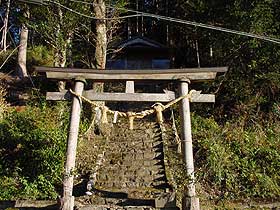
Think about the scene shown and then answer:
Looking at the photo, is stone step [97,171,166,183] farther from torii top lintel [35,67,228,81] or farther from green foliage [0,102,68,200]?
torii top lintel [35,67,228,81]

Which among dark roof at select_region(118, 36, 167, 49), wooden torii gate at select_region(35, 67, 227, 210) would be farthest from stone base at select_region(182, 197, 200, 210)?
dark roof at select_region(118, 36, 167, 49)

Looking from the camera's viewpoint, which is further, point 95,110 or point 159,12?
point 159,12

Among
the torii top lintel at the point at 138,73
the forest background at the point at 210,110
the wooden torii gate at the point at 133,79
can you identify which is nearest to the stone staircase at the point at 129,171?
the forest background at the point at 210,110

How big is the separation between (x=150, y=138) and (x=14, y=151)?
14.0ft

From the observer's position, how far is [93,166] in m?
11.7

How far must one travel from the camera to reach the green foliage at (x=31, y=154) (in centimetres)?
1038

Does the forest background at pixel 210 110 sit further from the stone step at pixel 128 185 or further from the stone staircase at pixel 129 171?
the stone step at pixel 128 185

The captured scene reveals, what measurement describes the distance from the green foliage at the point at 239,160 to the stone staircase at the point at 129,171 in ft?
3.85

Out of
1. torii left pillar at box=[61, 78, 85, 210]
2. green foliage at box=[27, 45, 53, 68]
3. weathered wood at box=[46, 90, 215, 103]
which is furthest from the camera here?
green foliage at box=[27, 45, 53, 68]

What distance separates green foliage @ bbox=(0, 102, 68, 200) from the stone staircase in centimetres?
101

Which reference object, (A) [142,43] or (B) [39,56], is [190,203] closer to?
(A) [142,43]

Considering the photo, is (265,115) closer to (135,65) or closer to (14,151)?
(14,151)

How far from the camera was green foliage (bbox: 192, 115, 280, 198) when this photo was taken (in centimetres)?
1068

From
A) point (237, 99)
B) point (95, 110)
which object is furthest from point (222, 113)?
point (95, 110)
